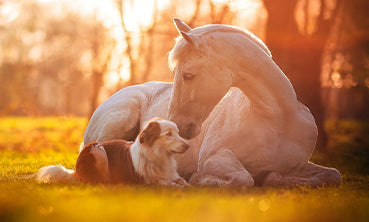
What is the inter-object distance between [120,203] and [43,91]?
43768 millimetres

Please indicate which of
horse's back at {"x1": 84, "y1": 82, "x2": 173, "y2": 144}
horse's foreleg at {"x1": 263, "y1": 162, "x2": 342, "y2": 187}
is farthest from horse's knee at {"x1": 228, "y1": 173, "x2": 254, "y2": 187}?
horse's back at {"x1": 84, "y1": 82, "x2": 173, "y2": 144}

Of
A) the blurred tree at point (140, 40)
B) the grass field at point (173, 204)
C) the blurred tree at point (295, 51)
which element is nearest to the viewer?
the grass field at point (173, 204)

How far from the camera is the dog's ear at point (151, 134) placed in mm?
4785

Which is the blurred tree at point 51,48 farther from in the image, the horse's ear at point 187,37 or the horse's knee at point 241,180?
the horse's knee at point 241,180

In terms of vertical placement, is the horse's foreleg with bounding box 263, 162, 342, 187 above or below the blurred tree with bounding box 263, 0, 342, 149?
below

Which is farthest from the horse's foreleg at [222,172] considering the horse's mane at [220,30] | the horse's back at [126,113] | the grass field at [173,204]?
the horse's back at [126,113]

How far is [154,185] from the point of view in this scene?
4730 millimetres

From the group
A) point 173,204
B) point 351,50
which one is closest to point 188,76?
point 173,204

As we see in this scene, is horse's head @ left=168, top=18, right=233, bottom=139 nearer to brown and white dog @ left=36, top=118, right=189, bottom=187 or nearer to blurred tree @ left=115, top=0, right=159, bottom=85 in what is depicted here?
brown and white dog @ left=36, top=118, right=189, bottom=187

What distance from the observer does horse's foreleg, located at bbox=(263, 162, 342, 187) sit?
5078 millimetres

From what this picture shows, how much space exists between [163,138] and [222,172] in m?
0.85

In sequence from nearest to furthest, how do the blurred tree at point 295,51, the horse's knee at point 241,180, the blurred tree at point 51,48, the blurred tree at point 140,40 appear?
the horse's knee at point 241,180 < the blurred tree at point 295,51 < the blurred tree at point 140,40 < the blurred tree at point 51,48

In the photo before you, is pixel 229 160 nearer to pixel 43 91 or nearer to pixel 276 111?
pixel 276 111

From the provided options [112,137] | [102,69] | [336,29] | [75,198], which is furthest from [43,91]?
[75,198]
